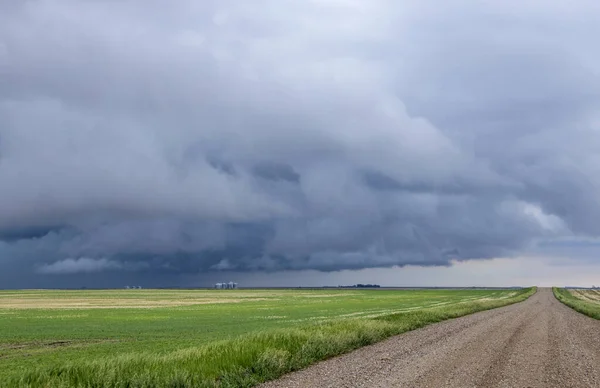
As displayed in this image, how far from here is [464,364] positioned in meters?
19.2

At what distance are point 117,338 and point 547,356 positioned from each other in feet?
101

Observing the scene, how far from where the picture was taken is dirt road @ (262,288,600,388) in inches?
645

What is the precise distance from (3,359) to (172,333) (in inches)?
622

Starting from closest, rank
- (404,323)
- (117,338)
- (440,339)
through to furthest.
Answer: (440,339) → (404,323) → (117,338)

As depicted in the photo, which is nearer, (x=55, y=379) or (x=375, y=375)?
(x=55, y=379)

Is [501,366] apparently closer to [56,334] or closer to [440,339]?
[440,339]

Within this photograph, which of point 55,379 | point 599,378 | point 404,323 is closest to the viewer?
point 55,379

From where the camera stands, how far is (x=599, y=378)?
17.2 m

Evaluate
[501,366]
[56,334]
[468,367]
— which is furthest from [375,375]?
[56,334]

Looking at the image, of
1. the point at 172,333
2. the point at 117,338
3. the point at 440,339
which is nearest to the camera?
the point at 440,339

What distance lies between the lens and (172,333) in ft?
143

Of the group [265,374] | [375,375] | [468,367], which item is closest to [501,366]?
[468,367]

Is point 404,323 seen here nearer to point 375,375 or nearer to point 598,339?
point 598,339

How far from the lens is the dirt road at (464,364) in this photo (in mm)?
16375
